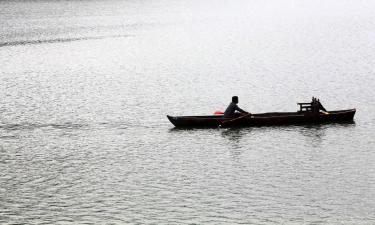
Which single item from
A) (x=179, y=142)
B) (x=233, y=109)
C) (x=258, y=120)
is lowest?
(x=179, y=142)

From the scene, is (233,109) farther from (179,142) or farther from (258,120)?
(179,142)

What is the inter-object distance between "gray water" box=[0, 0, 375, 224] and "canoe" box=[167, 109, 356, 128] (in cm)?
64

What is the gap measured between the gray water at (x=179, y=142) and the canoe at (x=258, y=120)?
644mm

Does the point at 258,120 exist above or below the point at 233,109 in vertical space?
below

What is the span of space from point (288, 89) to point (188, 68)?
1908cm

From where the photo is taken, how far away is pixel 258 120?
1644 inches

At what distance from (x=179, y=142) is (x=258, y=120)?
5693 millimetres

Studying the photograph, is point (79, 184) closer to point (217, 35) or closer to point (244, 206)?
point (244, 206)

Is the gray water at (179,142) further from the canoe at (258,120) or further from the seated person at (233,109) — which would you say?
the seated person at (233,109)

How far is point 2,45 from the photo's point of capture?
102 m

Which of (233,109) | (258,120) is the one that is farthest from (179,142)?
(258,120)

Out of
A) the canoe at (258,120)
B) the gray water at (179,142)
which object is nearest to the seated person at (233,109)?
the canoe at (258,120)

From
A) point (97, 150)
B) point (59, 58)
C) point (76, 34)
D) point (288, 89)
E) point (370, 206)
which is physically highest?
point (76, 34)

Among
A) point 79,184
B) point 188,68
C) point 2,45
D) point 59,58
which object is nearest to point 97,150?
point 79,184
